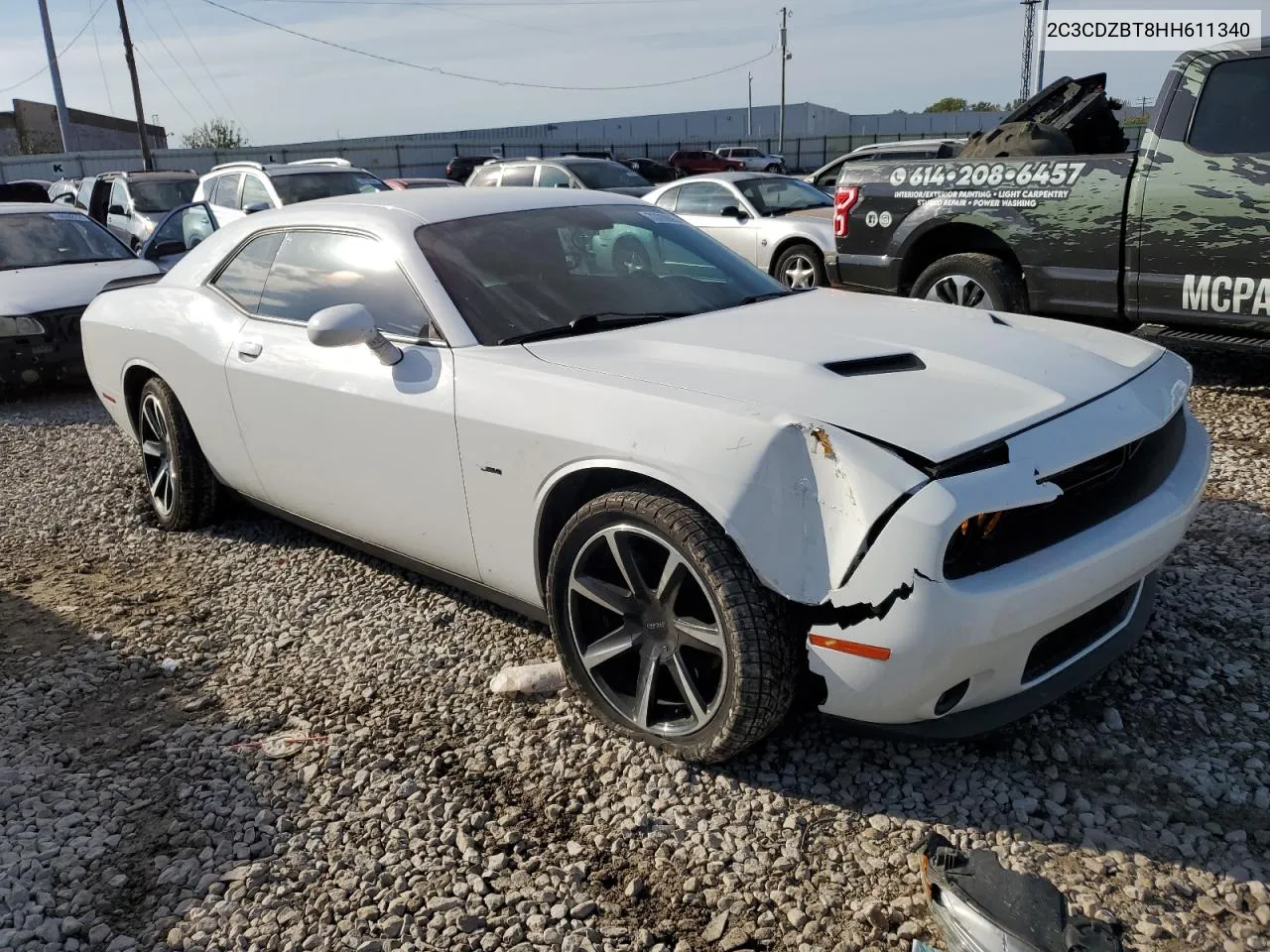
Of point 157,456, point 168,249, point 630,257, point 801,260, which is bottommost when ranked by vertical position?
point 157,456

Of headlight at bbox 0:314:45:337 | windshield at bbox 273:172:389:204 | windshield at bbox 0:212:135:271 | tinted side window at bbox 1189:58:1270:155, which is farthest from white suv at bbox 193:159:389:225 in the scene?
tinted side window at bbox 1189:58:1270:155

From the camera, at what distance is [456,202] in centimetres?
392

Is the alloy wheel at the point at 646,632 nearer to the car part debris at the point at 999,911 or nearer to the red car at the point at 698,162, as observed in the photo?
the car part debris at the point at 999,911

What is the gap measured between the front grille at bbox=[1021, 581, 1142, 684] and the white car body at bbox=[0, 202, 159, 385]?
811 centimetres

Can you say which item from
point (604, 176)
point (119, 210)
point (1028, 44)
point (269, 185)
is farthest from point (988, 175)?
point (1028, 44)

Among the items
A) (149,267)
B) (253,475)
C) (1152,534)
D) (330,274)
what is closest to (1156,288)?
(1152,534)

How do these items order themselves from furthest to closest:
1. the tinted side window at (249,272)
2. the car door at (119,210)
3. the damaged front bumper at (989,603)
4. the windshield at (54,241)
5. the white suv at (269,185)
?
the car door at (119,210) < the white suv at (269,185) < the windshield at (54,241) < the tinted side window at (249,272) < the damaged front bumper at (989,603)

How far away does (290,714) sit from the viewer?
3322 mm

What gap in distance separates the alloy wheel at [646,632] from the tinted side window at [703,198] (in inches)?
338

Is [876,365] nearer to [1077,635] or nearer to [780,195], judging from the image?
[1077,635]

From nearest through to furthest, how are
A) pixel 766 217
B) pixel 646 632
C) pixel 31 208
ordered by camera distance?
pixel 646 632 → pixel 31 208 → pixel 766 217

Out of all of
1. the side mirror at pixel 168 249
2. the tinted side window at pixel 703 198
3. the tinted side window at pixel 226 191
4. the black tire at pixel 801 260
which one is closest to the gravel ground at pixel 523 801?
the side mirror at pixel 168 249

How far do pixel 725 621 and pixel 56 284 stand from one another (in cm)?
803

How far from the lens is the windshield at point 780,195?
10914mm
